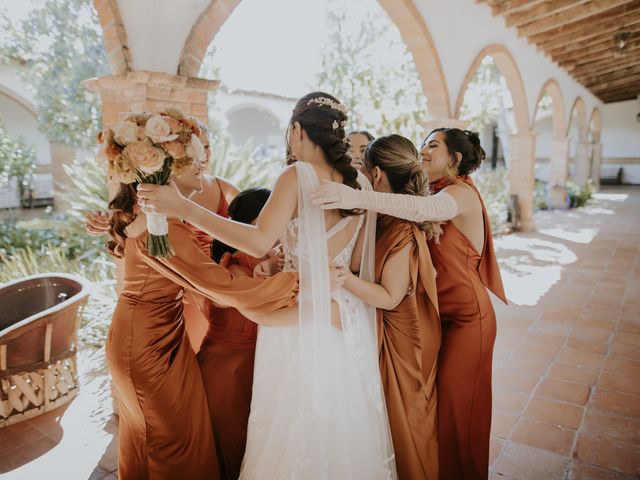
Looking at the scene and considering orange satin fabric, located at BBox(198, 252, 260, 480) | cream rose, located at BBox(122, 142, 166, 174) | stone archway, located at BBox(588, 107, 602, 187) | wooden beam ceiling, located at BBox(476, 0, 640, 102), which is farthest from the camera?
stone archway, located at BBox(588, 107, 602, 187)

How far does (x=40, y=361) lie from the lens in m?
3.05

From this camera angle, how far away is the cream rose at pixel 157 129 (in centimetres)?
152

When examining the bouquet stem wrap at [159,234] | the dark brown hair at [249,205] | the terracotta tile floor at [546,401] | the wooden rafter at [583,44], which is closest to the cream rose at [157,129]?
the bouquet stem wrap at [159,234]

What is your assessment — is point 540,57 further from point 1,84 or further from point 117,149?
point 1,84

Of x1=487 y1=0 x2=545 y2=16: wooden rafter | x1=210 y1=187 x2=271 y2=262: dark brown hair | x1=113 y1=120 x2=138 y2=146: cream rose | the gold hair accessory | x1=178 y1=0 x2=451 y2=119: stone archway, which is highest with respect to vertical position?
x1=487 y1=0 x2=545 y2=16: wooden rafter

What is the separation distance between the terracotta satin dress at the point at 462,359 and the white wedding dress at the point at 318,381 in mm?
384

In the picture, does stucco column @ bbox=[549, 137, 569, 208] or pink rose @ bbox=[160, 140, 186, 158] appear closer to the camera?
pink rose @ bbox=[160, 140, 186, 158]

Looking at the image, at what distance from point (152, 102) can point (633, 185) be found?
24979 millimetres

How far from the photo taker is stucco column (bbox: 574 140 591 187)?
57.1 feet

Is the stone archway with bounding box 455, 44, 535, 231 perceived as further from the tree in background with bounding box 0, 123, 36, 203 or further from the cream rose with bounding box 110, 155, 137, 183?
the tree in background with bounding box 0, 123, 36, 203

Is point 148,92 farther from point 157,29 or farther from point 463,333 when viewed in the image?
point 463,333

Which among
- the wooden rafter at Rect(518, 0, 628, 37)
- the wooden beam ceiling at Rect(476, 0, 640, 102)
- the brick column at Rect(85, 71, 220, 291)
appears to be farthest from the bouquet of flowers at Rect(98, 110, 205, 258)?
the wooden rafter at Rect(518, 0, 628, 37)

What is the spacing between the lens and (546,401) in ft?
10.7

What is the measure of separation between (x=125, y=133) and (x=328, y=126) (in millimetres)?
721
